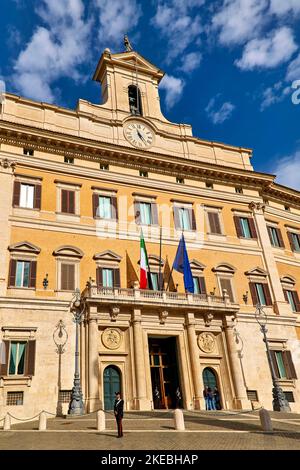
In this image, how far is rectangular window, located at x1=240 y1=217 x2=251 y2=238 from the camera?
2997 cm

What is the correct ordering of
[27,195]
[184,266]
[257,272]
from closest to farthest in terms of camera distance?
[184,266] → [27,195] → [257,272]

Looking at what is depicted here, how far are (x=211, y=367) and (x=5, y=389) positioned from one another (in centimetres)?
1110

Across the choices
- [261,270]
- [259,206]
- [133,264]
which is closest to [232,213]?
[259,206]

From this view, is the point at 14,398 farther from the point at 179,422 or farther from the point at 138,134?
the point at 138,134

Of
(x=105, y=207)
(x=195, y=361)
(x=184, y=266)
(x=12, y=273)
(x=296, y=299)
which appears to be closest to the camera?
(x=12, y=273)

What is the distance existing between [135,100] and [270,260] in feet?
53.5

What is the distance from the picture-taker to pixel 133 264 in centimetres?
2472

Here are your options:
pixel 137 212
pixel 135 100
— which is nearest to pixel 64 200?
pixel 137 212

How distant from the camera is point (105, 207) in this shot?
26.1 metres

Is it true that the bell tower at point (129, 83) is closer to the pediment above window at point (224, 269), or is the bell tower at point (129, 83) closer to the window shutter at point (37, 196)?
the window shutter at point (37, 196)

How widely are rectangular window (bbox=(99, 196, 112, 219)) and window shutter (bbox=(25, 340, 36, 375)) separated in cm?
899

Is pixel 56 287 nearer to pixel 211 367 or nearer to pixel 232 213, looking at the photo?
pixel 211 367

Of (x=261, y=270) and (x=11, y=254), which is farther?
(x=261, y=270)

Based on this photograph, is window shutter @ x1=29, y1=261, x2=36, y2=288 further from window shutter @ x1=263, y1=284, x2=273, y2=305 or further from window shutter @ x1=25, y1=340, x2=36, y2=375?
window shutter @ x1=263, y1=284, x2=273, y2=305
